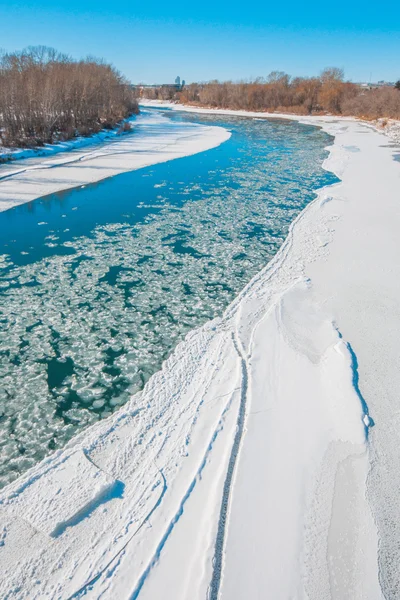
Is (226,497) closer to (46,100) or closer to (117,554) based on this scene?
(117,554)

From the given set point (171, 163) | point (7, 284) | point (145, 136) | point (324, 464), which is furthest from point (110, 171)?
point (324, 464)

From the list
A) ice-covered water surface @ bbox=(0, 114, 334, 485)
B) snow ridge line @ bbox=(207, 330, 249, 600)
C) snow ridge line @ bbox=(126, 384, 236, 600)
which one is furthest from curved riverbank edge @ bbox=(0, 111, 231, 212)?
snow ridge line @ bbox=(126, 384, 236, 600)

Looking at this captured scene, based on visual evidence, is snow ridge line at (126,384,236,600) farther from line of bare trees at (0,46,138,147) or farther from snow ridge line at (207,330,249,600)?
line of bare trees at (0,46,138,147)

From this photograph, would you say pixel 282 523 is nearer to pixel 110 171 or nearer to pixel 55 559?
pixel 55 559

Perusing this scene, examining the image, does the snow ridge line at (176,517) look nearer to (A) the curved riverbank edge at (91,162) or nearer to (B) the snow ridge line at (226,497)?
(B) the snow ridge line at (226,497)

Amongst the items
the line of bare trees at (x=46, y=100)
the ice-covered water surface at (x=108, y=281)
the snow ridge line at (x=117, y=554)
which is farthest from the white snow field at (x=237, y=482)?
the line of bare trees at (x=46, y=100)

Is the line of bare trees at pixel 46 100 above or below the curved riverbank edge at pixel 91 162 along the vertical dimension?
above

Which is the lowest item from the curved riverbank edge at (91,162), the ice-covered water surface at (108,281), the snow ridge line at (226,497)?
the snow ridge line at (226,497)
